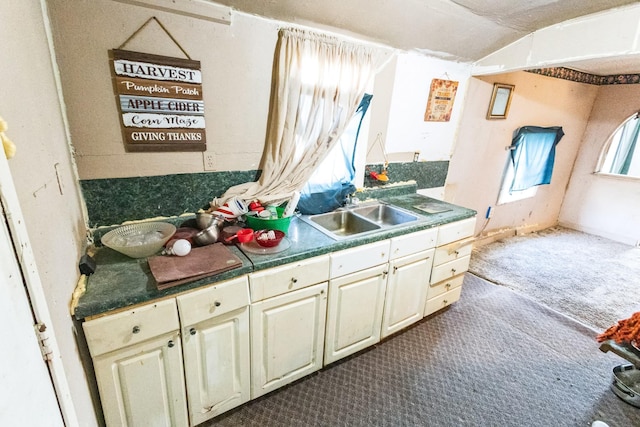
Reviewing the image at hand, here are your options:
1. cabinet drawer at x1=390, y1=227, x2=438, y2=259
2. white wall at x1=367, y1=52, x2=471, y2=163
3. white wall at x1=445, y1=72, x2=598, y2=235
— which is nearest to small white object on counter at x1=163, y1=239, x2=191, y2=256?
cabinet drawer at x1=390, y1=227, x2=438, y2=259

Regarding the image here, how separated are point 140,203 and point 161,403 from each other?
945mm

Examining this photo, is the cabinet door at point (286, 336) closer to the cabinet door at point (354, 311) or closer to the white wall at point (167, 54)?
the cabinet door at point (354, 311)

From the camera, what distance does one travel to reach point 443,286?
2242mm

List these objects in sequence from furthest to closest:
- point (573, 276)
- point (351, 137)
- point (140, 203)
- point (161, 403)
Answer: point (573, 276)
point (351, 137)
point (140, 203)
point (161, 403)

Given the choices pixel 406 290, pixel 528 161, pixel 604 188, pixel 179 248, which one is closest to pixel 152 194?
pixel 179 248

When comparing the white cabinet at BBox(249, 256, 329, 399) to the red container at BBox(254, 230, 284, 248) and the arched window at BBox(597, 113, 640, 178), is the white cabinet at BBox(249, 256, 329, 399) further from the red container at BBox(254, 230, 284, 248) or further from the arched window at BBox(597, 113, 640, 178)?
the arched window at BBox(597, 113, 640, 178)

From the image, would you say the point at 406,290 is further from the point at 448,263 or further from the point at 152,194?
the point at 152,194

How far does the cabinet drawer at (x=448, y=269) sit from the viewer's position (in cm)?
212

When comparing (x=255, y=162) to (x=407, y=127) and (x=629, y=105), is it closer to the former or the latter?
(x=407, y=127)

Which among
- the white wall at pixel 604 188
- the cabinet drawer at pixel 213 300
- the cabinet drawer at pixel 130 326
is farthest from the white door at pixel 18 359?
the white wall at pixel 604 188

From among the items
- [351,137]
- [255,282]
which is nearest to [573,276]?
[351,137]

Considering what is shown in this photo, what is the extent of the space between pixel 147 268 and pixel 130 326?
0.25 metres

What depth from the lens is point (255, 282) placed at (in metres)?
1.33

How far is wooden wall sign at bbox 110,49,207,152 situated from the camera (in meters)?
1.33
